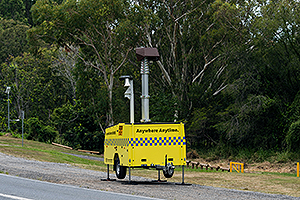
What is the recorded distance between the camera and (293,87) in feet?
119

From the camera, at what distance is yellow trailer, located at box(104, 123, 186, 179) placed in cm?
1380

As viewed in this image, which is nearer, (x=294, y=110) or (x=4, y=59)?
(x=294, y=110)

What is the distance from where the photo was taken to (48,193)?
10.9m

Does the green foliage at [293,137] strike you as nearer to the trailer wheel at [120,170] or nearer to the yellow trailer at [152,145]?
the yellow trailer at [152,145]

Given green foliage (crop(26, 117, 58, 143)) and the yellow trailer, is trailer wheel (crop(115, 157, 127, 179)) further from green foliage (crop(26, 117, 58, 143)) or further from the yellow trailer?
green foliage (crop(26, 117, 58, 143))

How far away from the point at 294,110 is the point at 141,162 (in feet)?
79.1

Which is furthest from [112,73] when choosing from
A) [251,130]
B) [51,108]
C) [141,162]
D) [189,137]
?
[141,162]

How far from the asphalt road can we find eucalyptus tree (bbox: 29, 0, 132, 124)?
93.5 feet

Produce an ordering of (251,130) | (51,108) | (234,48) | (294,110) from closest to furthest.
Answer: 1. (294,110)
2. (251,130)
3. (234,48)
4. (51,108)

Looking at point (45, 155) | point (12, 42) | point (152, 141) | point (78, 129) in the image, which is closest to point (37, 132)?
point (78, 129)

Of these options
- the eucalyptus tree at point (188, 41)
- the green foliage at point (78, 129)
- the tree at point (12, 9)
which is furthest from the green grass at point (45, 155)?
the tree at point (12, 9)

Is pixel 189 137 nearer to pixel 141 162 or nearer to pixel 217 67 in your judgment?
pixel 217 67

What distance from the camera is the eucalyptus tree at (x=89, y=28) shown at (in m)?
39.9

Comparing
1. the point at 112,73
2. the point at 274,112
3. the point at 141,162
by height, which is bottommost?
the point at 141,162
